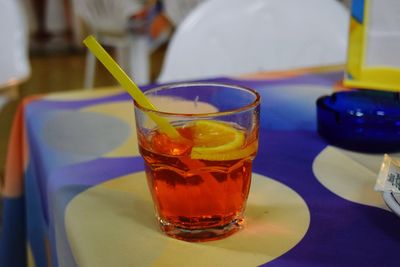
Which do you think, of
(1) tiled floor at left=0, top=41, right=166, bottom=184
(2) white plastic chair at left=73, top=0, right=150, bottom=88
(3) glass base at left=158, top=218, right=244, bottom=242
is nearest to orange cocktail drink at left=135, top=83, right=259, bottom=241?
(3) glass base at left=158, top=218, right=244, bottom=242

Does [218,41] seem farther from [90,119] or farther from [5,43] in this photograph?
[5,43]

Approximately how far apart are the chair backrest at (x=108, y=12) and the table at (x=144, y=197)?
1.49 m

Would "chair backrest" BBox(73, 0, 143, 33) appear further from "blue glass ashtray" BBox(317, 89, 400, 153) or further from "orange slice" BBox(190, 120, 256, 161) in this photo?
"orange slice" BBox(190, 120, 256, 161)

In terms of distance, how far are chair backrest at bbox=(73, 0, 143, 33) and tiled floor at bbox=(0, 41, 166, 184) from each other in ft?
2.01

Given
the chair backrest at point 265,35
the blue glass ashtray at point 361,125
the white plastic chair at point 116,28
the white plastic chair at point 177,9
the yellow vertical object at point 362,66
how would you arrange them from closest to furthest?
the blue glass ashtray at point 361,125 → the yellow vertical object at point 362,66 → the chair backrest at point 265,35 → the white plastic chair at point 177,9 → the white plastic chair at point 116,28

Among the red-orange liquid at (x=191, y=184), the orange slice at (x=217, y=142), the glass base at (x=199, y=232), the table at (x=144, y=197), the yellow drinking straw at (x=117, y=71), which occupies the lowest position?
the table at (x=144, y=197)

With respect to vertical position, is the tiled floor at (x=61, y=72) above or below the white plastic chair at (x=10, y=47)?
below

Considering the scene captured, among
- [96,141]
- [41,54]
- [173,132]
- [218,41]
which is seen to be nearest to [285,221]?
[173,132]

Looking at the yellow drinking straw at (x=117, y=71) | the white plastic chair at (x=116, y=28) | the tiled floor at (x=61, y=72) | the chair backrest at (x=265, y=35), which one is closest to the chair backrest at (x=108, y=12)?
the white plastic chair at (x=116, y=28)

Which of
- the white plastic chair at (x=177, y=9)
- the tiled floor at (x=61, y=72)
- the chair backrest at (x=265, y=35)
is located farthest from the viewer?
the tiled floor at (x=61, y=72)

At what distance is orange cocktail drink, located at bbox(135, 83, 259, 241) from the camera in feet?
1.43

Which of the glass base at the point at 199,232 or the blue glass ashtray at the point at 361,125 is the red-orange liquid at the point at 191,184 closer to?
the glass base at the point at 199,232

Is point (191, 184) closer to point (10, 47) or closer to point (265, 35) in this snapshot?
point (265, 35)

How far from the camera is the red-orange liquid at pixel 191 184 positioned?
44 cm
